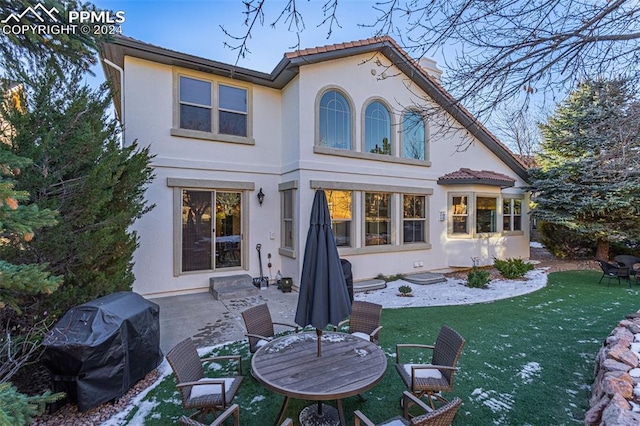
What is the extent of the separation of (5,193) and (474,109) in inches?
204

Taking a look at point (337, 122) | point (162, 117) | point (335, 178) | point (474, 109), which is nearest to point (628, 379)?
point (474, 109)

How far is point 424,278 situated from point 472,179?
4274mm

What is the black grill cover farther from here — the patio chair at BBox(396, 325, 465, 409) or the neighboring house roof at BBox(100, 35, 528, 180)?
the neighboring house roof at BBox(100, 35, 528, 180)

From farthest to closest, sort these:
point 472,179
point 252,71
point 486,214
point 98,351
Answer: point 486,214 < point 472,179 < point 252,71 < point 98,351

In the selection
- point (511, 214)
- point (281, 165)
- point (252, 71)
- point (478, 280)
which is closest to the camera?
point (252, 71)

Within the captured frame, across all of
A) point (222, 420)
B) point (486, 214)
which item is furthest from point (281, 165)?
point (486, 214)

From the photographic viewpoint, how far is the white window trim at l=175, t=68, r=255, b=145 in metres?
8.59

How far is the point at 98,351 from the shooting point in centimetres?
341

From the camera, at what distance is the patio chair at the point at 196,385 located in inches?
123

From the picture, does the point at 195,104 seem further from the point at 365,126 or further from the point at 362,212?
the point at 362,212

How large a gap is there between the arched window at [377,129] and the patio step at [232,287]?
5.71m

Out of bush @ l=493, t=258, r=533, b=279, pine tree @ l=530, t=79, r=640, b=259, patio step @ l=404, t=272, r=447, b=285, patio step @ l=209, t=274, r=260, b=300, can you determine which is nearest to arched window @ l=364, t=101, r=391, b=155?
→ patio step @ l=404, t=272, r=447, b=285

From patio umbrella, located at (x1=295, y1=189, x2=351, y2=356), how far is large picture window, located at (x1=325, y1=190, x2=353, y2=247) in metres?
5.85

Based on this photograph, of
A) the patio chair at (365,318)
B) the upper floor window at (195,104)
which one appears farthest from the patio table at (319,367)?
the upper floor window at (195,104)
